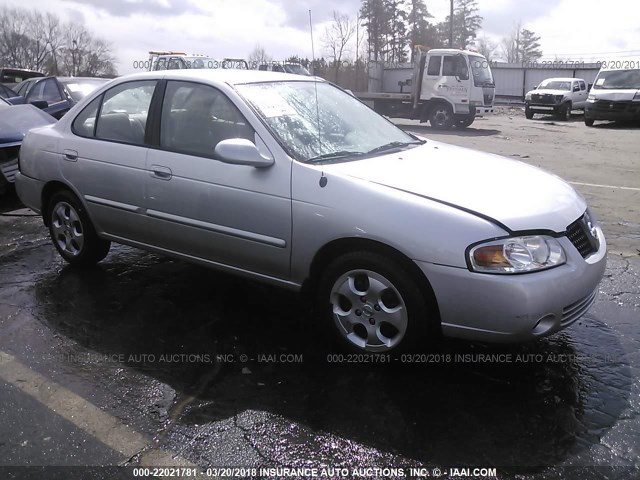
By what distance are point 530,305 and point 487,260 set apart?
297 millimetres

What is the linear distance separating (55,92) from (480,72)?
13.0m

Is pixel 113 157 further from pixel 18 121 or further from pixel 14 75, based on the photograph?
pixel 14 75

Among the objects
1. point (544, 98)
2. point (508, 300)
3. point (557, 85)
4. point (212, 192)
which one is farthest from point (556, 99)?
point (508, 300)

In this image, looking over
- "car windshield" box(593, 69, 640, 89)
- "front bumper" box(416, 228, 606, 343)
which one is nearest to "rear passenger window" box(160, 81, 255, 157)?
"front bumper" box(416, 228, 606, 343)

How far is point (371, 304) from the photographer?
3152 mm

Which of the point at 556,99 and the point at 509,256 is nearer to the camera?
the point at 509,256

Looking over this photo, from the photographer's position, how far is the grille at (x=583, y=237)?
121 inches

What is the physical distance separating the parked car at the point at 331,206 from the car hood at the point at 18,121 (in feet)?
10.3

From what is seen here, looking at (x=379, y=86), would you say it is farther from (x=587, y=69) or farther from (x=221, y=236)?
(x=221, y=236)

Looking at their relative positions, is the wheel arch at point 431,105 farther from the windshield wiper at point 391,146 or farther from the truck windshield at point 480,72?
the windshield wiper at point 391,146

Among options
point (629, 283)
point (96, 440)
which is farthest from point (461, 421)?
point (629, 283)

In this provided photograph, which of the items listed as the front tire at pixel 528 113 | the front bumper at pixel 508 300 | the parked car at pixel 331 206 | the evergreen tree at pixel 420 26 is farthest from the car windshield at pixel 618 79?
the evergreen tree at pixel 420 26

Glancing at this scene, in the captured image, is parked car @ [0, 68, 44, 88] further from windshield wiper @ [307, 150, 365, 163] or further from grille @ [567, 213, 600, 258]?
grille @ [567, 213, 600, 258]

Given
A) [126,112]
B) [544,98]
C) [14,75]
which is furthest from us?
[544,98]
